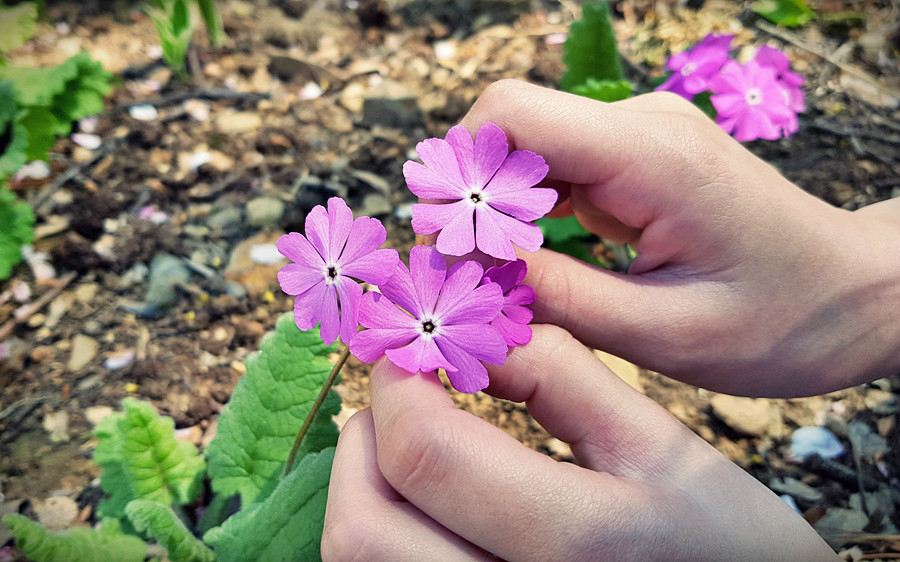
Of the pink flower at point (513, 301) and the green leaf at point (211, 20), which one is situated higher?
the pink flower at point (513, 301)

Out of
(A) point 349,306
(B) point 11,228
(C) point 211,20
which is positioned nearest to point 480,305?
(A) point 349,306

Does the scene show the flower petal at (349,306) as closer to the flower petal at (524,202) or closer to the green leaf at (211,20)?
the flower petal at (524,202)

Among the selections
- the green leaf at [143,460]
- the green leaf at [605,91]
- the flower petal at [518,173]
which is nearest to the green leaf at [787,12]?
the green leaf at [605,91]

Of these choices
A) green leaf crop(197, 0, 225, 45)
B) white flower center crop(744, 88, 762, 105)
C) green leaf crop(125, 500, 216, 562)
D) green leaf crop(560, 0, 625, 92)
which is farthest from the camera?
green leaf crop(197, 0, 225, 45)

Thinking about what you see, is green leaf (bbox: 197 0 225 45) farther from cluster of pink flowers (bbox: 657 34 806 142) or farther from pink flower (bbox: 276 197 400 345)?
pink flower (bbox: 276 197 400 345)

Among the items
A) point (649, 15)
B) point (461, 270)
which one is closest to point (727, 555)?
point (461, 270)

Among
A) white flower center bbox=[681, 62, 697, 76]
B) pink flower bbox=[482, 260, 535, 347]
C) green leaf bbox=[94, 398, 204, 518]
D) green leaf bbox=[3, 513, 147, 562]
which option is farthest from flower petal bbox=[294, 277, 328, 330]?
white flower center bbox=[681, 62, 697, 76]

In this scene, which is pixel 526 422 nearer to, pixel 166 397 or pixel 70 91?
pixel 166 397
